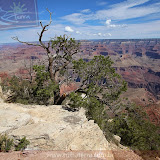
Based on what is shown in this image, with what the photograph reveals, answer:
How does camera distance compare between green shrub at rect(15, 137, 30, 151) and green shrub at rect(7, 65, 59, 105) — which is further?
green shrub at rect(7, 65, 59, 105)

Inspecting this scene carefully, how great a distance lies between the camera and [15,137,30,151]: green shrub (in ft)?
A: 18.4

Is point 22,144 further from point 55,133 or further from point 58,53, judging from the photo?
point 58,53

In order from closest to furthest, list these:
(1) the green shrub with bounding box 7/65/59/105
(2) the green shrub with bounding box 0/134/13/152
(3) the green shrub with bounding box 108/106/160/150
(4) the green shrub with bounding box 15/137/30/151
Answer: (2) the green shrub with bounding box 0/134/13/152 → (4) the green shrub with bounding box 15/137/30/151 → (1) the green shrub with bounding box 7/65/59/105 → (3) the green shrub with bounding box 108/106/160/150

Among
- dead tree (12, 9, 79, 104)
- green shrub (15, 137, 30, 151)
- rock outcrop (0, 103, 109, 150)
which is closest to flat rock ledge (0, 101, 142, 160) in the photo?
rock outcrop (0, 103, 109, 150)

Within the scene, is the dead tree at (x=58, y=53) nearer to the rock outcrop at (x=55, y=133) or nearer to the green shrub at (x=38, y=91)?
the green shrub at (x=38, y=91)

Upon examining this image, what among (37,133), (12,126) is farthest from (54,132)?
(12,126)

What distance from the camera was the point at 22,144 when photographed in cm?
568

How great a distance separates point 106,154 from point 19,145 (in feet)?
12.5

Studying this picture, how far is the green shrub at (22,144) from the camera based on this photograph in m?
5.60

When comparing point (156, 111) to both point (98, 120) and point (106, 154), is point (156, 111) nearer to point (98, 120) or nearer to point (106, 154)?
point (98, 120)

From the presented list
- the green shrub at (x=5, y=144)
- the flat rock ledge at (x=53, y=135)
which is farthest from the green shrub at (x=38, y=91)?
the green shrub at (x=5, y=144)

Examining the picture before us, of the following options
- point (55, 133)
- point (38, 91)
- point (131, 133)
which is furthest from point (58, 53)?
point (131, 133)

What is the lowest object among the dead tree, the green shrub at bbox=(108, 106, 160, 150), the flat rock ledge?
the green shrub at bbox=(108, 106, 160, 150)

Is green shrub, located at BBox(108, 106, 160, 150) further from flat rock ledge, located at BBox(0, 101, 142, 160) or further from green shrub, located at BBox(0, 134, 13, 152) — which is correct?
green shrub, located at BBox(0, 134, 13, 152)
